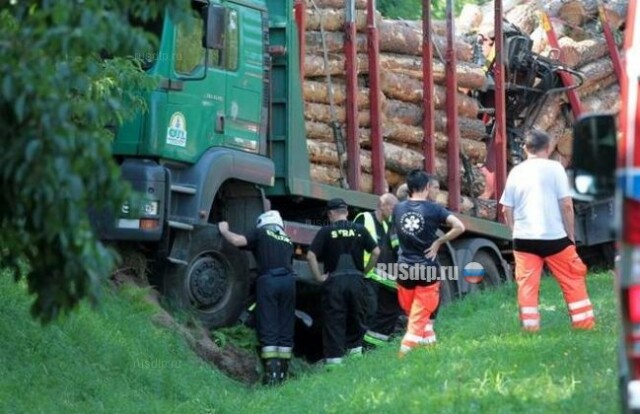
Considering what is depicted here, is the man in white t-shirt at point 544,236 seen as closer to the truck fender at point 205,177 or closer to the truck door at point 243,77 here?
the truck fender at point 205,177

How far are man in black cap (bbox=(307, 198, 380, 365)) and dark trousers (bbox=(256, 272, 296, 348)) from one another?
39 centimetres

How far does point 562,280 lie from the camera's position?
38.4 feet

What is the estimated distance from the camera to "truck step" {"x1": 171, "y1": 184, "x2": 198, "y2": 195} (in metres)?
13.9

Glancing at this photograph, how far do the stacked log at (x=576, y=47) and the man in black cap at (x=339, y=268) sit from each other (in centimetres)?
470

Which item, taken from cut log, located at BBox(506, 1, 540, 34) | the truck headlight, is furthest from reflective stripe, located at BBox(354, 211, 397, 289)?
cut log, located at BBox(506, 1, 540, 34)

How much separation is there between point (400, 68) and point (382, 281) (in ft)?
7.87

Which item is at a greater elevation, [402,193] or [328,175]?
[328,175]

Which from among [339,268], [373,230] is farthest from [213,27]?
[373,230]

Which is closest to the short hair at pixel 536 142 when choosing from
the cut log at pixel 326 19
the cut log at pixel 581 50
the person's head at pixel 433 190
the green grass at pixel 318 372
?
the green grass at pixel 318 372

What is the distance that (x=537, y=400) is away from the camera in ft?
30.4

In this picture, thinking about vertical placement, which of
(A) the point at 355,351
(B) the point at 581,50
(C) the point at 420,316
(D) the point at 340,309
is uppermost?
(B) the point at 581,50

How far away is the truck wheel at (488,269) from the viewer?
1764 centimetres

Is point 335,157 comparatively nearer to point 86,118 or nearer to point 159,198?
point 159,198

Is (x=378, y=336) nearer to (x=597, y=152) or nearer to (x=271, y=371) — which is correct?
(x=271, y=371)
